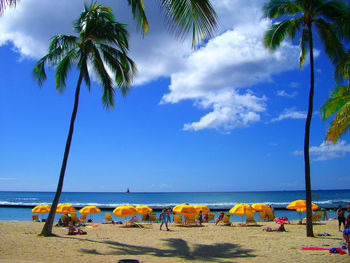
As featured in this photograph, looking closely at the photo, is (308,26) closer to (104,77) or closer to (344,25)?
(344,25)

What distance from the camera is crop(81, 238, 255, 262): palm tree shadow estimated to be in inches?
400

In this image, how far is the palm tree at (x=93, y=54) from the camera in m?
14.2

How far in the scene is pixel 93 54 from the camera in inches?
575

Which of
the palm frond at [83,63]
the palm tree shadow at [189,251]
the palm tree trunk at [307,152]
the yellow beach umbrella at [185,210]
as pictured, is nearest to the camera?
the palm tree shadow at [189,251]

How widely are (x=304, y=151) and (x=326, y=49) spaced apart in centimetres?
484

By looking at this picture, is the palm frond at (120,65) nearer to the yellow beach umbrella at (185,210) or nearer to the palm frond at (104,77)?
the palm frond at (104,77)

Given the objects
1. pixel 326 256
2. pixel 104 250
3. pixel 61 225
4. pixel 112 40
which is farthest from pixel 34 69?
pixel 326 256

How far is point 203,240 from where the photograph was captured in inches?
559

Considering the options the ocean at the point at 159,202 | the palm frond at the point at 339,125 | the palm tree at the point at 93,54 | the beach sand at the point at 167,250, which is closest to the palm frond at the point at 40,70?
the palm tree at the point at 93,54

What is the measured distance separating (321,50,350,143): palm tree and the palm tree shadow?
737 cm

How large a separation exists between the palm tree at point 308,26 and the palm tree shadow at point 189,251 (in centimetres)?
435

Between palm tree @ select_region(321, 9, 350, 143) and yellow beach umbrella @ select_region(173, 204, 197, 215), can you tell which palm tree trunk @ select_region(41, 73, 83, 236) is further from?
palm tree @ select_region(321, 9, 350, 143)

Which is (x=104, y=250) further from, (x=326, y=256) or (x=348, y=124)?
(x=348, y=124)

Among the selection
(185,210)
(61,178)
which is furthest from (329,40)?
(185,210)
